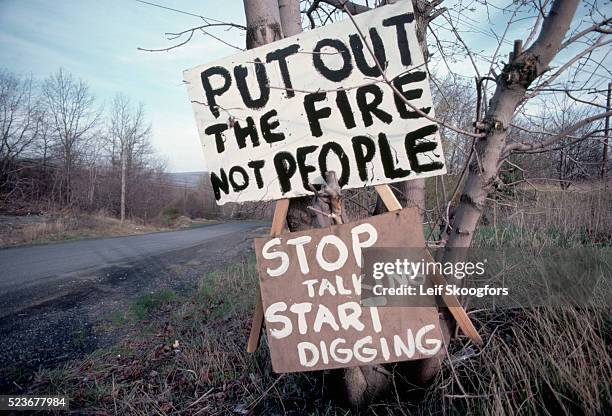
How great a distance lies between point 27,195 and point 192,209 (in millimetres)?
14624

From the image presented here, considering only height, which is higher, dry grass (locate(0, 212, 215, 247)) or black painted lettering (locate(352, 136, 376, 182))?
black painted lettering (locate(352, 136, 376, 182))

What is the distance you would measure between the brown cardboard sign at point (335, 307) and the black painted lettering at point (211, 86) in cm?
72

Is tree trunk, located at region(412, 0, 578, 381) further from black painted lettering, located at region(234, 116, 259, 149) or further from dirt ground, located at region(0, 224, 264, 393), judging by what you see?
dirt ground, located at region(0, 224, 264, 393)

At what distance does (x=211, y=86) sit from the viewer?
162cm

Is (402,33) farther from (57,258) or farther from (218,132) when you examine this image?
(57,258)

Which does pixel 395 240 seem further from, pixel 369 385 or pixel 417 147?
pixel 369 385

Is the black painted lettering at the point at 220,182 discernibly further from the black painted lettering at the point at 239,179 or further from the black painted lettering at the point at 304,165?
the black painted lettering at the point at 304,165

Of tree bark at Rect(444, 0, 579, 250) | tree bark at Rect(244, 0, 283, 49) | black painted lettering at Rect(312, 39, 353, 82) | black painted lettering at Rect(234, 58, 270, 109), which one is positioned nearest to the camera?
tree bark at Rect(444, 0, 579, 250)

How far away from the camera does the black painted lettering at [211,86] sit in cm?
160

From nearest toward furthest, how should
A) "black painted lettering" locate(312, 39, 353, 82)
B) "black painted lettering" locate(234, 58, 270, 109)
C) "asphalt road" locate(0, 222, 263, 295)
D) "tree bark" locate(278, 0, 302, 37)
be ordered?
"black painted lettering" locate(312, 39, 353, 82), "black painted lettering" locate(234, 58, 270, 109), "tree bark" locate(278, 0, 302, 37), "asphalt road" locate(0, 222, 263, 295)

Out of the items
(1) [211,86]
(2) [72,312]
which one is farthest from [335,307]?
(2) [72,312]

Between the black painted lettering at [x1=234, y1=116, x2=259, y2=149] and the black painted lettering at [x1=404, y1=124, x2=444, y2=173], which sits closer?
the black painted lettering at [x1=404, y1=124, x2=444, y2=173]

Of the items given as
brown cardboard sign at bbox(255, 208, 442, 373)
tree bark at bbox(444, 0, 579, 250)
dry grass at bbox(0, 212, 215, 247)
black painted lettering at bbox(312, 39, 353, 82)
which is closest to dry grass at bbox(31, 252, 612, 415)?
brown cardboard sign at bbox(255, 208, 442, 373)

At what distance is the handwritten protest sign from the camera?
137cm
